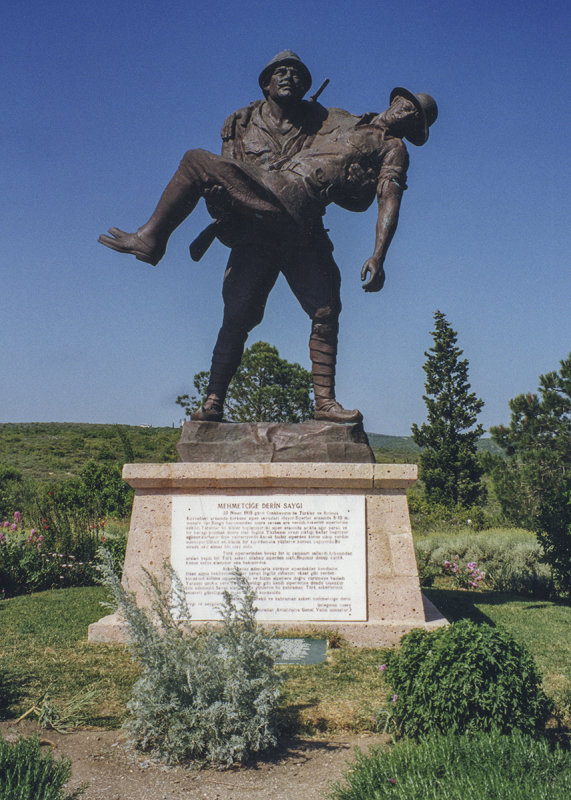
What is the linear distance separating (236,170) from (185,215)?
550 mm

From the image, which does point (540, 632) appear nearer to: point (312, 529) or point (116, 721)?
point (312, 529)

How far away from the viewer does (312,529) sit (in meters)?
4.58

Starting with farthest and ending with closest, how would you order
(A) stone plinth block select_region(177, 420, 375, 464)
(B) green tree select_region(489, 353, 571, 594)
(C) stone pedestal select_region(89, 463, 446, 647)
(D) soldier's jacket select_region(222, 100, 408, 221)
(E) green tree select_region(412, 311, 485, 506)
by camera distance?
(E) green tree select_region(412, 311, 485, 506) → (B) green tree select_region(489, 353, 571, 594) → (D) soldier's jacket select_region(222, 100, 408, 221) → (A) stone plinth block select_region(177, 420, 375, 464) → (C) stone pedestal select_region(89, 463, 446, 647)

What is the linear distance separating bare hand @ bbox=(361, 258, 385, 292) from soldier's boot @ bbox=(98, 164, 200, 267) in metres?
1.42

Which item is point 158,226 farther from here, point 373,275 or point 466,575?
point 466,575

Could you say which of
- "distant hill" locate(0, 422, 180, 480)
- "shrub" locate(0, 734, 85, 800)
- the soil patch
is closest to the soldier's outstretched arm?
the soil patch

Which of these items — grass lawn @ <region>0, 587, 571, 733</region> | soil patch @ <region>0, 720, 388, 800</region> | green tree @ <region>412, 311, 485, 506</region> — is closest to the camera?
soil patch @ <region>0, 720, 388, 800</region>

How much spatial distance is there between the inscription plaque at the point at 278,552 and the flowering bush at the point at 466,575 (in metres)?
3.67

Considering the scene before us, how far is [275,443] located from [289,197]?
6.20 feet

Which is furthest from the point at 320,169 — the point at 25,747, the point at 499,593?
the point at 499,593

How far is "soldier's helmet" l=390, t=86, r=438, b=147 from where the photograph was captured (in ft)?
17.0

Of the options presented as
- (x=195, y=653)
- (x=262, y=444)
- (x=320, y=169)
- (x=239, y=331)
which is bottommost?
(x=195, y=653)

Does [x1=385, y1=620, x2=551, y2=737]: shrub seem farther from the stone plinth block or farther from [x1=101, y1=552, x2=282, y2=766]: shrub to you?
the stone plinth block

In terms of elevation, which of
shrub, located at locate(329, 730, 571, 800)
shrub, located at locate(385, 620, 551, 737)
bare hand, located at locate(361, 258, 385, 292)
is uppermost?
bare hand, located at locate(361, 258, 385, 292)
